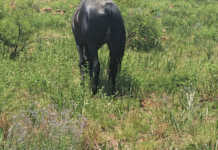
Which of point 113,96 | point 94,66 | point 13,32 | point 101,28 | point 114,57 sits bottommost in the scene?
point 113,96

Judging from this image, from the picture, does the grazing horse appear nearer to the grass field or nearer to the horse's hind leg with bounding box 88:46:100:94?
the horse's hind leg with bounding box 88:46:100:94

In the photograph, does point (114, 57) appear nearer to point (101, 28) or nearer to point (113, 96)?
point (101, 28)

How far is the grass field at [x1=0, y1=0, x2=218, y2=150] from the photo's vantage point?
2.83 metres

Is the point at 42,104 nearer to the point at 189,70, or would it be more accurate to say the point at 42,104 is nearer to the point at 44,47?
the point at 44,47

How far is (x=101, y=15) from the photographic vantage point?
3777 millimetres

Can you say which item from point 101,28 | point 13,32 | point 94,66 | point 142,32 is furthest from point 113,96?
point 142,32

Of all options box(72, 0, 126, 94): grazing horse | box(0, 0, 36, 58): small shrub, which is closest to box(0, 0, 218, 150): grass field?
box(0, 0, 36, 58): small shrub

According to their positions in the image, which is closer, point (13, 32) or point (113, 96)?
point (113, 96)

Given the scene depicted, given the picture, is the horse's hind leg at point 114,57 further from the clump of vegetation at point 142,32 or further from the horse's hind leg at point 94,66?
the clump of vegetation at point 142,32

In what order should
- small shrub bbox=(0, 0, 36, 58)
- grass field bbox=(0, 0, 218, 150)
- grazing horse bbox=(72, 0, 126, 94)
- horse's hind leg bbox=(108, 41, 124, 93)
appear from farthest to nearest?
1. small shrub bbox=(0, 0, 36, 58)
2. horse's hind leg bbox=(108, 41, 124, 93)
3. grazing horse bbox=(72, 0, 126, 94)
4. grass field bbox=(0, 0, 218, 150)

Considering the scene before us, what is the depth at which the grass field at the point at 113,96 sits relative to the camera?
9.27 feet

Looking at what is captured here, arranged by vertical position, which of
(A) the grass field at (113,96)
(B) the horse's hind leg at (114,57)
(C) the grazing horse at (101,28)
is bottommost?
(A) the grass field at (113,96)

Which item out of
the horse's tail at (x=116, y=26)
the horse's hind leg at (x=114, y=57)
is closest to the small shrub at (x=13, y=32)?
the horse's hind leg at (x=114, y=57)

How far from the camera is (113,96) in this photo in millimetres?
4074
